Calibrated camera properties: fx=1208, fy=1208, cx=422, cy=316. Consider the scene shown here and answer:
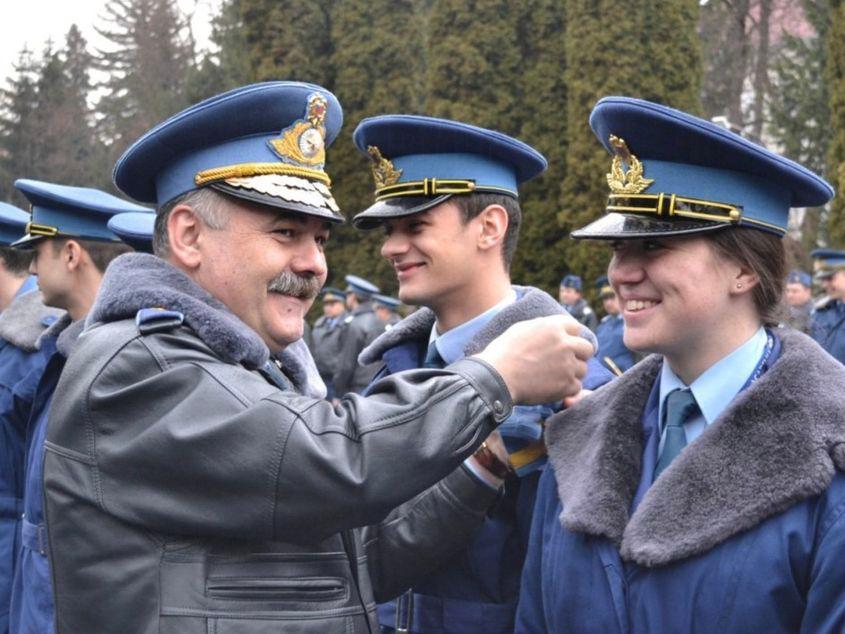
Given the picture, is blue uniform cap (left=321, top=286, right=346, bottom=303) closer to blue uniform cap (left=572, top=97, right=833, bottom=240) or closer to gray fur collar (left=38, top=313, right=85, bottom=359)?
gray fur collar (left=38, top=313, right=85, bottom=359)

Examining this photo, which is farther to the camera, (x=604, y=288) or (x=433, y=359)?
(x=604, y=288)

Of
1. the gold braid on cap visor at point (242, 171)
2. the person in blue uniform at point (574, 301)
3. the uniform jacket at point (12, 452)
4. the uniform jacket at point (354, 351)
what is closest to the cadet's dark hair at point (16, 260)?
the uniform jacket at point (12, 452)

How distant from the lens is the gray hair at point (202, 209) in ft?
8.68

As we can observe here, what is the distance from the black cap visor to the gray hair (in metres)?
0.78

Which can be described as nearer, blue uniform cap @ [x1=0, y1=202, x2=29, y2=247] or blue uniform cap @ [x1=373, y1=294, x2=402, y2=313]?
blue uniform cap @ [x1=0, y1=202, x2=29, y2=247]

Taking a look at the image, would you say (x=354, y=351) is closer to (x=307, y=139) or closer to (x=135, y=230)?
(x=135, y=230)

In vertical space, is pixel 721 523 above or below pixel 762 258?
below

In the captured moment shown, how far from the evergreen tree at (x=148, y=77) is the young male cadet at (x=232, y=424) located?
110ft

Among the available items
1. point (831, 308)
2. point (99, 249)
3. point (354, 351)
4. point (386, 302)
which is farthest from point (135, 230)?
point (386, 302)

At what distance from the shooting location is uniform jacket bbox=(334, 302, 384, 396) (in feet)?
48.1

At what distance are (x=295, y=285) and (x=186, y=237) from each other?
262 mm

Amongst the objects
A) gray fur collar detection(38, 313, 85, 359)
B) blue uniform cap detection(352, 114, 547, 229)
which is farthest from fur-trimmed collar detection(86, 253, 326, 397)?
gray fur collar detection(38, 313, 85, 359)

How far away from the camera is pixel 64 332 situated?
14.4 ft

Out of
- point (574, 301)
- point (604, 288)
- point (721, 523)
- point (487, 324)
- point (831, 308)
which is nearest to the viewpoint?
point (721, 523)
